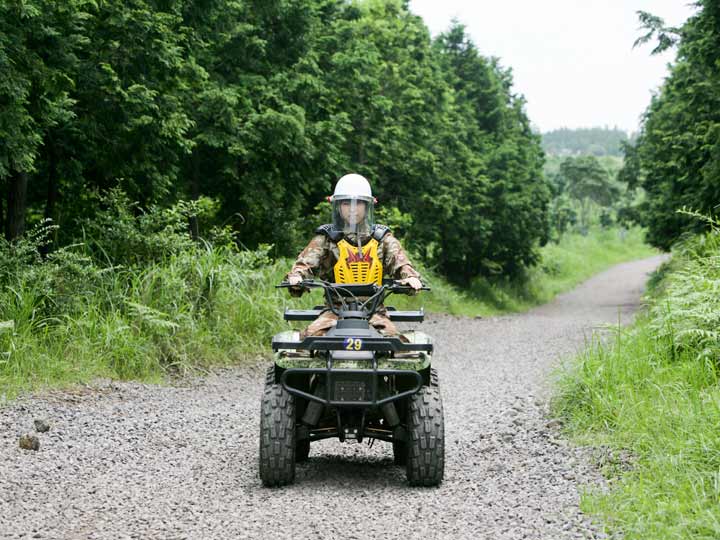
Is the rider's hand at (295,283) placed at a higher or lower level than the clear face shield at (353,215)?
lower

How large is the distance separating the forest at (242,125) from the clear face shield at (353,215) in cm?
434

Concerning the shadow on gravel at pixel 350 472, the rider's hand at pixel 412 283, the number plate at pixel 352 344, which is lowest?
the shadow on gravel at pixel 350 472

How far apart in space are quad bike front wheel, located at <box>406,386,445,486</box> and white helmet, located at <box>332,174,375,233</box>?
1.57m

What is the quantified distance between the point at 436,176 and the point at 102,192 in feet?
45.7

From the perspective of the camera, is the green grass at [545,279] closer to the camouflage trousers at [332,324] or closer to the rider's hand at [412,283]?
the camouflage trousers at [332,324]

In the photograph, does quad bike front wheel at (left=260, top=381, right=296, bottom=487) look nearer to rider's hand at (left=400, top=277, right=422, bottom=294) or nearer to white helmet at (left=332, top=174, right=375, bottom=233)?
rider's hand at (left=400, top=277, right=422, bottom=294)

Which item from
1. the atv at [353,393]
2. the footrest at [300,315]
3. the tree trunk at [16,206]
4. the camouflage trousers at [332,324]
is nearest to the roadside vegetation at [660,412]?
the atv at [353,393]

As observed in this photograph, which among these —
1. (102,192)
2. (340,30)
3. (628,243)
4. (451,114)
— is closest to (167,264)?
(102,192)

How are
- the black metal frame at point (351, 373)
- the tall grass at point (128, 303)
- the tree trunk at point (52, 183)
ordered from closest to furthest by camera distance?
1. the black metal frame at point (351, 373)
2. the tall grass at point (128, 303)
3. the tree trunk at point (52, 183)

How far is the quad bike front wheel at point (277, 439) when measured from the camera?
5.47 m

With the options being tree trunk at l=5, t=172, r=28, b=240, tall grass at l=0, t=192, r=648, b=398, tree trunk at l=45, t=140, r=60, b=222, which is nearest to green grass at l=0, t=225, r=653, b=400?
tall grass at l=0, t=192, r=648, b=398

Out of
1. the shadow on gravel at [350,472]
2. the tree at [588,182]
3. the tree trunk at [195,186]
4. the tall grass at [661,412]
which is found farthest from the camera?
the tree at [588,182]

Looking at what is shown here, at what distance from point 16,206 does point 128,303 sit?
2349 millimetres

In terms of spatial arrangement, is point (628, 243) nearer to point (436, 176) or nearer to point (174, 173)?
point (436, 176)
